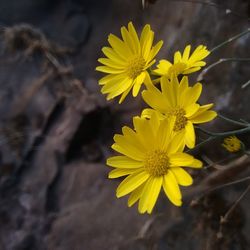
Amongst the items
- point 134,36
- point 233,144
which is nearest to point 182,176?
point 233,144

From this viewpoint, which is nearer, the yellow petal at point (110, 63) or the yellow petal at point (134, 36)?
the yellow petal at point (134, 36)

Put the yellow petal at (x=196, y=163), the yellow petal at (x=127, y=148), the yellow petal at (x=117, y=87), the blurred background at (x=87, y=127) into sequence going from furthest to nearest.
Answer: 1. the blurred background at (x=87, y=127)
2. the yellow petal at (x=117, y=87)
3. the yellow petal at (x=127, y=148)
4. the yellow petal at (x=196, y=163)

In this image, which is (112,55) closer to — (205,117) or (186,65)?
(186,65)

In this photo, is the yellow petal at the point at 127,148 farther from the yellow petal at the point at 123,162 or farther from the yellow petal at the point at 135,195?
the yellow petal at the point at 135,195

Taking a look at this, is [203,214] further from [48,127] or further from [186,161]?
[48,127]

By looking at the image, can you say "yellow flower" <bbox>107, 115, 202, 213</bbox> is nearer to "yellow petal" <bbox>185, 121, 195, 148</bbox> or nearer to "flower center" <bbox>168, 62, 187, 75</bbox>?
"yellow petal" <bbox>185, 121, 195, 148</bbox>

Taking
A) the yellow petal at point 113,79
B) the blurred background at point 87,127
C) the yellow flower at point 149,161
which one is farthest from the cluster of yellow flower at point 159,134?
the blurred background at point 87,127

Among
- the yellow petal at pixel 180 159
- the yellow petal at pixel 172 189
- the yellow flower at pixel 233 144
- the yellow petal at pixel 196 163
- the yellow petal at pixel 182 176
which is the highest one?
the yellow flower at pixel 233 144

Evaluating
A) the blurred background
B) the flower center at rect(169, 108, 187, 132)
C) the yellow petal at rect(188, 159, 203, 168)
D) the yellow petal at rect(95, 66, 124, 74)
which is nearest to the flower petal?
the flower center at rect(169, 108, 187, 132)
